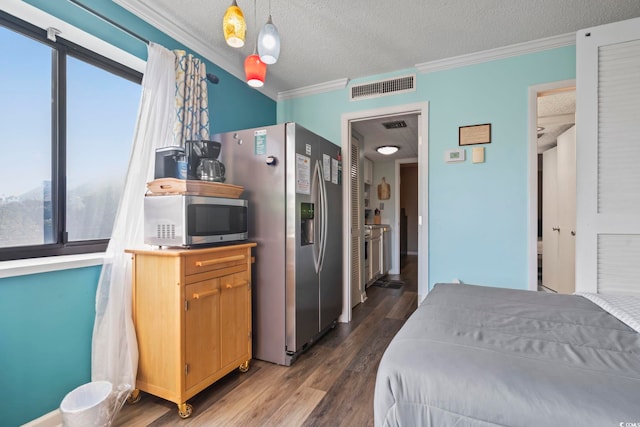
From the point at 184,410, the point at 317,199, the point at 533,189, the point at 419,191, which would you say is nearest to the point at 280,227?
the point at 317,199

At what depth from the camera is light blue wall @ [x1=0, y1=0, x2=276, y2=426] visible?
1.45 metres

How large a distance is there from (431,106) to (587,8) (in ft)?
3.98

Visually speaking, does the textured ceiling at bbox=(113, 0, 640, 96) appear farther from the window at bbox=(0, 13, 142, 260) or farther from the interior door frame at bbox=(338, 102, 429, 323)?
the window at bbox=(0, 13, 142, 260)

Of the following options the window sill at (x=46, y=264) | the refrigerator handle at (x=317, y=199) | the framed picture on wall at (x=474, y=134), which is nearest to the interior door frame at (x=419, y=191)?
the framed picture on wall at (x=474, y=134)

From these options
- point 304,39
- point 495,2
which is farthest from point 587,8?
point 304,39

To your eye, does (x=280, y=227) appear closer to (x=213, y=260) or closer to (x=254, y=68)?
(x=213, y=260)

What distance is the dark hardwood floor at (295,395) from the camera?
1.67 m

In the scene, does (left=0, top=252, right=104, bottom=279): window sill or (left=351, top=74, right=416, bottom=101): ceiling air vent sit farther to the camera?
(left=351, top=74, right=416, bottom=101): ceiling air vent

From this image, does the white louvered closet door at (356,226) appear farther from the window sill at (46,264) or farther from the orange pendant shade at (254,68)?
the window sill at (46,264)

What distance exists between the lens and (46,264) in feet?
5.08

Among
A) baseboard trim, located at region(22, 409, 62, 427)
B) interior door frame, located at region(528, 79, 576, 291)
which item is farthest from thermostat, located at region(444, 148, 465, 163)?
baseboard trim, located at region(22, 409, 62, 427)

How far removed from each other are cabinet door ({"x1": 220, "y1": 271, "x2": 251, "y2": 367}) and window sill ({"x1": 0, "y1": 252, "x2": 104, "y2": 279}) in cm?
76

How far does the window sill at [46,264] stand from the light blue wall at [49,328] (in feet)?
0.14

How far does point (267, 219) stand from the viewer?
7.81 feet
